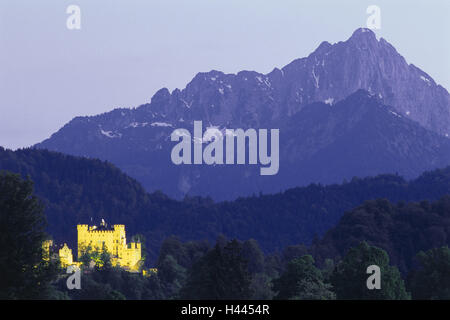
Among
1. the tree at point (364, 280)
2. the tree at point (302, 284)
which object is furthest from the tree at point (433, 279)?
the tree at point (302, 284)

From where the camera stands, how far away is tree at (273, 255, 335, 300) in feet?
406

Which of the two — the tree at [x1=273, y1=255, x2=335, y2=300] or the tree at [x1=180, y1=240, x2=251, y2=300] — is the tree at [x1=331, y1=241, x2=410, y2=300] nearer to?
the tree at [x1=273, y1=255, x2=335, y2=300]

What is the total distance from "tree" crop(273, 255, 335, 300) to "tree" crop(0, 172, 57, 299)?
2465cm

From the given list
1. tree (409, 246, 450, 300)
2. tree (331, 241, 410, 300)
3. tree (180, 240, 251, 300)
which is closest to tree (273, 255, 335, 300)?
tree (331, 241, 410, 300)

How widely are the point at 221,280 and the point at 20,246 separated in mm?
22830

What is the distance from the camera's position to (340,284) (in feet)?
430

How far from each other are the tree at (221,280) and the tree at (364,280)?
31.9 feet

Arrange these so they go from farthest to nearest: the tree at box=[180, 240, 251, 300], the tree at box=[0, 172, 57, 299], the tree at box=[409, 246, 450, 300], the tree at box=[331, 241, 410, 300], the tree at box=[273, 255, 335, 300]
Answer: the tree at box=[409, 246, 450, 300]
the tree at box=[273, 255, 335, 300]
the tree at box=[331, 241, 410, 300]
the tree at box=[180, 240, 251, 300]
the tree at box=[0, 172, 57, 299]

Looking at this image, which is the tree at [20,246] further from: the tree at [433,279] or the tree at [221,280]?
the tree at [433,279]

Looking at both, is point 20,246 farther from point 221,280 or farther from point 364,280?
point 364,280

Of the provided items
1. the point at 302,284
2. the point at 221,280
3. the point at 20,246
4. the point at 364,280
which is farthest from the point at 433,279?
the point at 20,246
